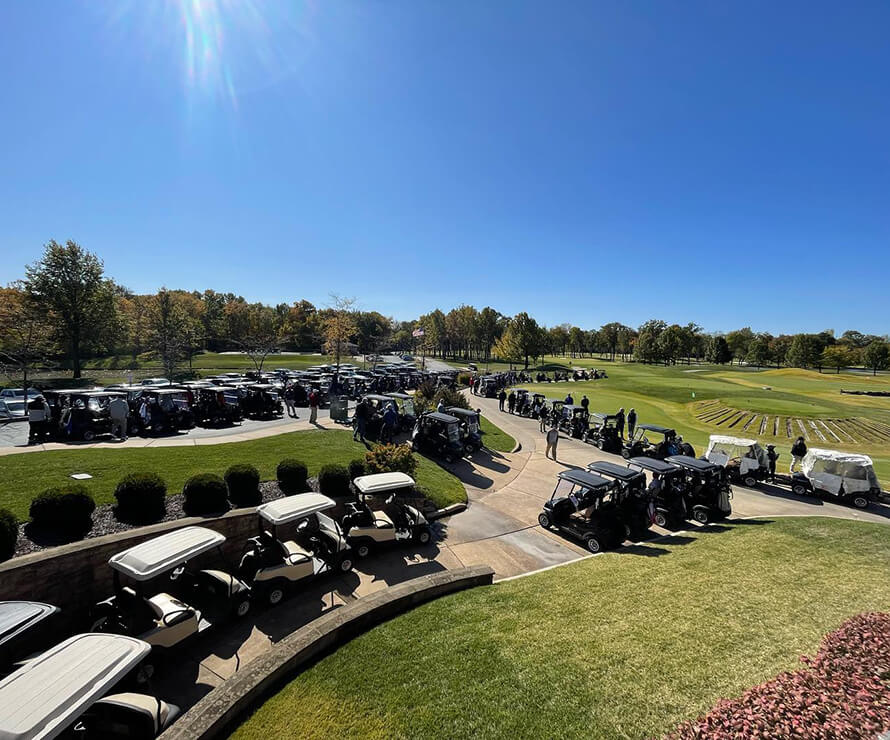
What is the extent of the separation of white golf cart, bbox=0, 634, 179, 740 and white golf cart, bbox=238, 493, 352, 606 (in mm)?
2683

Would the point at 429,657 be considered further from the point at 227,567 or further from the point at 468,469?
the point at 468,469

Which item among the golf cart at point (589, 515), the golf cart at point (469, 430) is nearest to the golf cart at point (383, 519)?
the golf cart at point (589, 515)

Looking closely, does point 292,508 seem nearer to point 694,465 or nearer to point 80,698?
point 80,698

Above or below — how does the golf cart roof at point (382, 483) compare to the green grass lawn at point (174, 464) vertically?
above

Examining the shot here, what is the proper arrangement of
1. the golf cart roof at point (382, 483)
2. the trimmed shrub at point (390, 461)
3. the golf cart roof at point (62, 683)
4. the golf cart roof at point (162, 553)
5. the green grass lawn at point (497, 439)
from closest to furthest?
the golf cart roof at point (62, 683) → the golf cart roof at point (162, 553) → the golf cart roof at point (382, 483) → the trimmed shrub at point (390, 461) → the green grass lawn at point (497, 439)

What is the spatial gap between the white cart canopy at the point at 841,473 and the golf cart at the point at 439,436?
521 inches

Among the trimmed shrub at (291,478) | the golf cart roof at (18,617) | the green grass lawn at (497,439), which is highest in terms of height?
the golf cart roof at (18,617)

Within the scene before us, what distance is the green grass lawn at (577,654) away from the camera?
4062 mm

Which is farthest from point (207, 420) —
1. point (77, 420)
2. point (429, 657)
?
point (429, 657)

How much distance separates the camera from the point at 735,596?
21.0 ft

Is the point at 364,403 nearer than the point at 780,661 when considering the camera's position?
Result: No

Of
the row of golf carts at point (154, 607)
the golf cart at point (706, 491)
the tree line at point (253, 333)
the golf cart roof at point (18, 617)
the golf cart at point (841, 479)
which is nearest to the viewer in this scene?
the row of golf carts at point (154, 607)

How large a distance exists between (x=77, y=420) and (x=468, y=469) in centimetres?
1552

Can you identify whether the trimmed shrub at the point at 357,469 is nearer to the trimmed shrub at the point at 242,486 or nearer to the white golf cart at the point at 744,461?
the trimmed shrub at the point at 242,486
